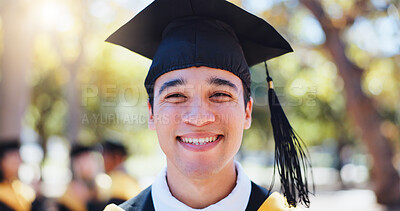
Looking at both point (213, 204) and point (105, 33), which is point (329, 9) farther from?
point (213, 204)

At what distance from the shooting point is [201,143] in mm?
1827

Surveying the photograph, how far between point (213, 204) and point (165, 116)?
0.48 m

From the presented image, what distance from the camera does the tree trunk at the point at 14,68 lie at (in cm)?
735

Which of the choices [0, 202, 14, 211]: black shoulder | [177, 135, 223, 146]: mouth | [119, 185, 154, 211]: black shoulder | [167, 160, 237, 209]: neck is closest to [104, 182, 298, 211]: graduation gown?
[119, 185, 154, 211]: black shoulder

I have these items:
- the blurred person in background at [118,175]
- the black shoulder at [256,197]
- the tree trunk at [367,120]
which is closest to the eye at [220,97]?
the black shoulder at [256,197]

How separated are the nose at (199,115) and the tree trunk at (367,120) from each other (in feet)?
24.5

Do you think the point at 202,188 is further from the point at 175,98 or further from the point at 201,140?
the point at 175,98

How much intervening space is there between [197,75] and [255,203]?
27.9 inches

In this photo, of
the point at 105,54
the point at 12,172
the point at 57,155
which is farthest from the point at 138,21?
the point at 57,155

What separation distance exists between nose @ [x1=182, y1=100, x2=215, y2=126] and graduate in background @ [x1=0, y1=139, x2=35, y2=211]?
3623mm

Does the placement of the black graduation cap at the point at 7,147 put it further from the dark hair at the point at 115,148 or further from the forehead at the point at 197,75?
the forehead at the point at 197,75

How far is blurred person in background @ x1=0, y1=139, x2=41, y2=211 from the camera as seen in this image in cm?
470

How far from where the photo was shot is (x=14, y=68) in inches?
299

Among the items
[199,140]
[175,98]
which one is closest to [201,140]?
[199,140]
